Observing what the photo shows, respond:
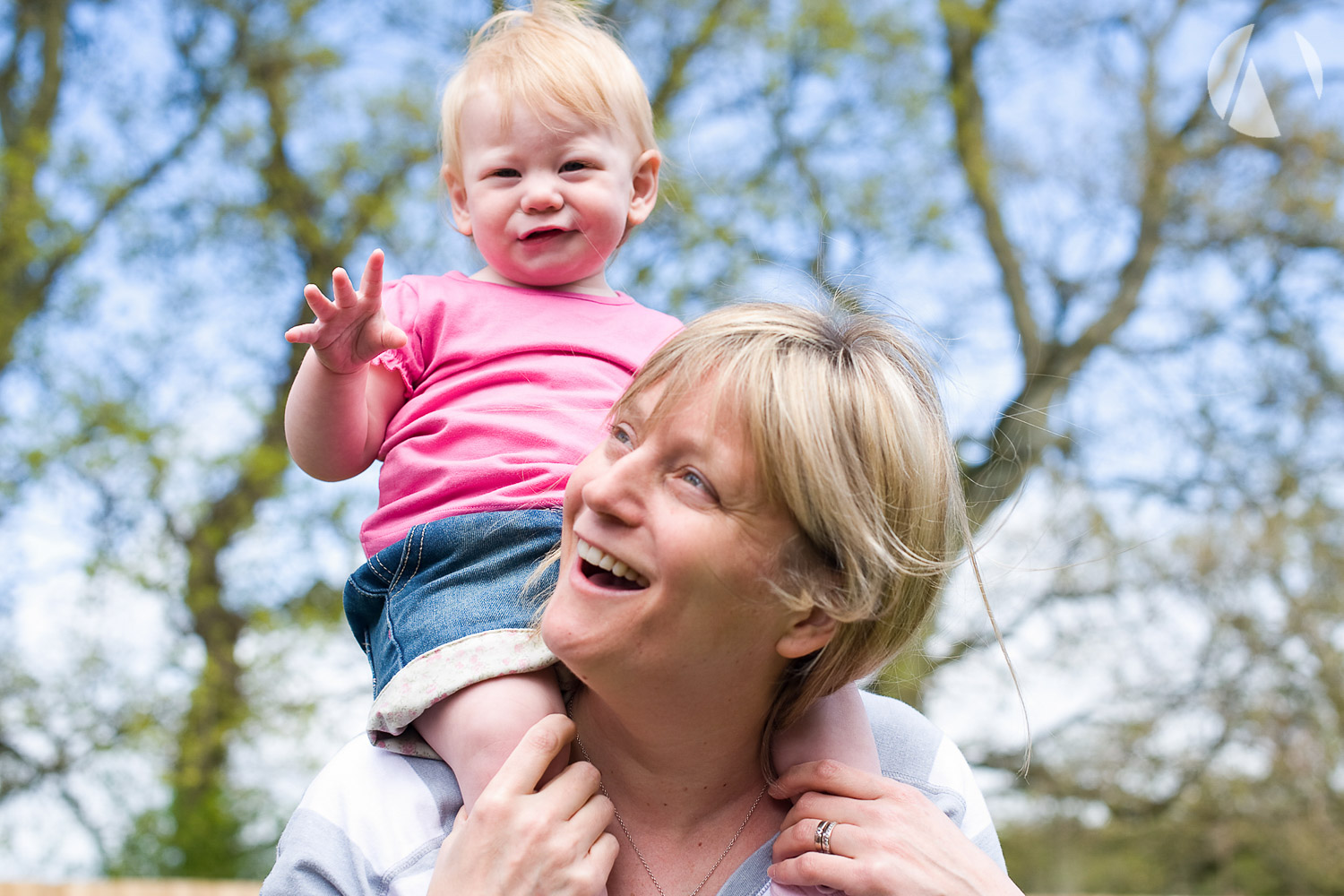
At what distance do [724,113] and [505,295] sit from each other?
656cm

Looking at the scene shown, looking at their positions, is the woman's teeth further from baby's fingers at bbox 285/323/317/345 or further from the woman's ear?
baby's fingers at bbox 285/323/317/345

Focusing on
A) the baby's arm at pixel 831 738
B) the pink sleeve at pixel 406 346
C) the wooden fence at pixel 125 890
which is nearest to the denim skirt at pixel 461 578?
the pink sleeve at pixel 406 346

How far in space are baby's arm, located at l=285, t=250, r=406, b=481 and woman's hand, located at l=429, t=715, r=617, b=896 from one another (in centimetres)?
49

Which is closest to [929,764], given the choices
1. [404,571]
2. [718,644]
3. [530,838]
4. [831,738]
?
[831,738]

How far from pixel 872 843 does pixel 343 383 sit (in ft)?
2.86

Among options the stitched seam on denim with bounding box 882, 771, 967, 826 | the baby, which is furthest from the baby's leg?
the stitched seam on denim with bounding box 882, 771, 967, 826

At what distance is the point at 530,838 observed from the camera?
1.36 meters

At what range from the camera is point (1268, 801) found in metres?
7.38

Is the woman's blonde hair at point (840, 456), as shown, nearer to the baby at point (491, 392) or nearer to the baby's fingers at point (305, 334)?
the baby at point (491, 392)

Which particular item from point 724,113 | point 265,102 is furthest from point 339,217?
point 724,113

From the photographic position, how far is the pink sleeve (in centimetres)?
167

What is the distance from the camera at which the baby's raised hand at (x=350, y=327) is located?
1440mm

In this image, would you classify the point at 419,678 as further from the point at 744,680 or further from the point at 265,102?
the point at 265,102

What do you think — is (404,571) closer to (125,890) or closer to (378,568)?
(378,568)
